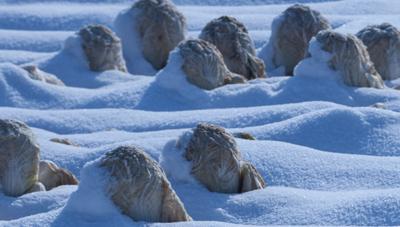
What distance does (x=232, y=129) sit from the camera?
15.1 ft

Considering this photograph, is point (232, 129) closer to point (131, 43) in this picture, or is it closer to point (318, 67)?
point (318, 67)

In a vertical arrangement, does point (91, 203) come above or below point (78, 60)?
above

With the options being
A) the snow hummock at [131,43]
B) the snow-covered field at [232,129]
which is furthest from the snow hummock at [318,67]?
the snow hummock at [131,43]

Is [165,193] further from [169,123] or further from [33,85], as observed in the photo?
[33,85]

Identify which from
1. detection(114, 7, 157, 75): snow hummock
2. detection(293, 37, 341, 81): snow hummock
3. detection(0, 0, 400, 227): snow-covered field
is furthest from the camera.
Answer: detection(114, 7, 157, 75): snow hummock

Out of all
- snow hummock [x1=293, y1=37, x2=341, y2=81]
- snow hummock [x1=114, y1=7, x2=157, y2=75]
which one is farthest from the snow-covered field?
snow hummock [x1=114, y1=7, x2=157, y2=75]

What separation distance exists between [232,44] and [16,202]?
2115mm

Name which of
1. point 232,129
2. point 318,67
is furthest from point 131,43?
point 232,129

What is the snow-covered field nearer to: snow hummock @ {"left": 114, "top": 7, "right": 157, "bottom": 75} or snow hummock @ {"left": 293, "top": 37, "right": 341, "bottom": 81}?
snow hummock @ {"left": 293, "top": 37, "right": 341, "bottom": 81}

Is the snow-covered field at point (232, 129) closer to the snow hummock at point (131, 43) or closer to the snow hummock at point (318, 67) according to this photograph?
the snow hummock at point (318, 67)

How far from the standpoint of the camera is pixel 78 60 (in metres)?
5.96

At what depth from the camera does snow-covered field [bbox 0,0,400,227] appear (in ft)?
11.9

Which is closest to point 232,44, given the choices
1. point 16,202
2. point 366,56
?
point 366,56

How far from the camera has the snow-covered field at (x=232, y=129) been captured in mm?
3613
